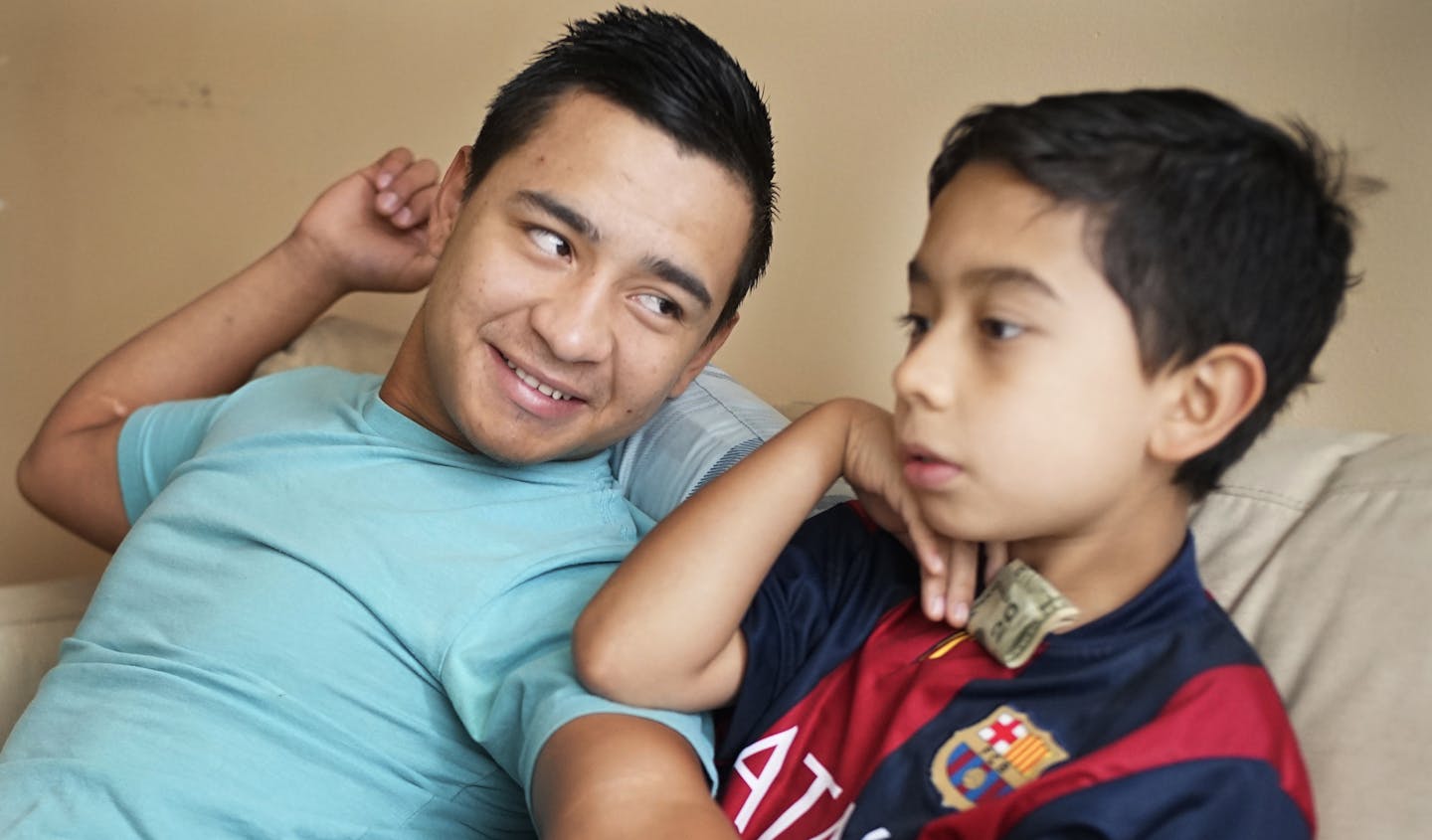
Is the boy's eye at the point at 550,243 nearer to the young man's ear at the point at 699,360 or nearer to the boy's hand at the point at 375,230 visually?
the young man's ear at the point at 699,360

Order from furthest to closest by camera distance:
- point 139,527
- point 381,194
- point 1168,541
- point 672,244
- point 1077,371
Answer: point 381,194
point 139,527
point 672,244
point 1168,541
point 1077,371

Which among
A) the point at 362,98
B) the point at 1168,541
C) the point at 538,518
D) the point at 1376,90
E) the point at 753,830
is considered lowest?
the point at 753,830

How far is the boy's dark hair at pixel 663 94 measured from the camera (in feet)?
3.56

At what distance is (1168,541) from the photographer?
2.81ft

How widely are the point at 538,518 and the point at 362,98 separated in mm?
1111

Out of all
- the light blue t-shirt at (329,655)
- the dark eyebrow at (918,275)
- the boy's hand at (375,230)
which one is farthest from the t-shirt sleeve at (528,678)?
the boy's hand at (375,230)

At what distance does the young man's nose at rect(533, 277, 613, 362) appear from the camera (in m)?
1.04

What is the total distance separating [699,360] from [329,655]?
1.42 ft

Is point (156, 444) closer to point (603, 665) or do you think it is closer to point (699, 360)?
point (699, 360)

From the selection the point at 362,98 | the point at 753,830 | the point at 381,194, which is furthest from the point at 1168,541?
the point at 362,98

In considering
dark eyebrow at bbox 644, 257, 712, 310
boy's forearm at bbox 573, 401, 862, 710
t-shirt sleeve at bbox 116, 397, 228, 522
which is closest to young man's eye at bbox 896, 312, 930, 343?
boy's forearm at bbox 573, 401, 862, 710

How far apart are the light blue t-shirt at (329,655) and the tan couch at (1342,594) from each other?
1.40 feet

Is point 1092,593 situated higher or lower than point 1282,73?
lower

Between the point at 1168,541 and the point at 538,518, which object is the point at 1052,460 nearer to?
the point at 1168,541
